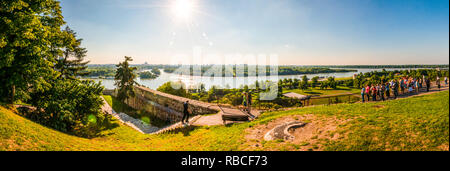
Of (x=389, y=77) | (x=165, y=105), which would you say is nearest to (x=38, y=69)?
(x=165, y=105)

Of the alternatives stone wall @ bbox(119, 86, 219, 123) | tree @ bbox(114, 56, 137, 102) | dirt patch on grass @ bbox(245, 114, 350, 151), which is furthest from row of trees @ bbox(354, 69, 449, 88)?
tree @ bbox(114, 56, 137, 102)

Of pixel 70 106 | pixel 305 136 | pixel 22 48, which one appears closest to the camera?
pixel 305 136

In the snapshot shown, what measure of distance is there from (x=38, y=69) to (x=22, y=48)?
1295 mm

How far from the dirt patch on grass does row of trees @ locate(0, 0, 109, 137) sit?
9.04 m

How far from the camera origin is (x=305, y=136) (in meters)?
6.79

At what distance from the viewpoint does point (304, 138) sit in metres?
6.58

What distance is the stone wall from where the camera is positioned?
Answer: 47.3 ft

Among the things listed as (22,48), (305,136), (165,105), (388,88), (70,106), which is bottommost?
(165,105)

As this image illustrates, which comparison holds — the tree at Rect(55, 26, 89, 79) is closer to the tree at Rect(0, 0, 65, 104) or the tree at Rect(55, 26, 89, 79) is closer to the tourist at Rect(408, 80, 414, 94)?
the tree at Rect(0, 0, 65, 104)

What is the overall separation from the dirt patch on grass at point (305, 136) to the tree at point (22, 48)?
11.1 metres

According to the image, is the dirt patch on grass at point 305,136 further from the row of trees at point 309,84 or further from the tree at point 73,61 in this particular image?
the row of trees at point 309,84

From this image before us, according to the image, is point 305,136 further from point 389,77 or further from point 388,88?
point 389,77

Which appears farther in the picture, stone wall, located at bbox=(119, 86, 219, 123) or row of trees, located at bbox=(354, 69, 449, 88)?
row of trees, located at bbox=(354, 69, 449, 88)

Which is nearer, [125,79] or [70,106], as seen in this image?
[70,106]
